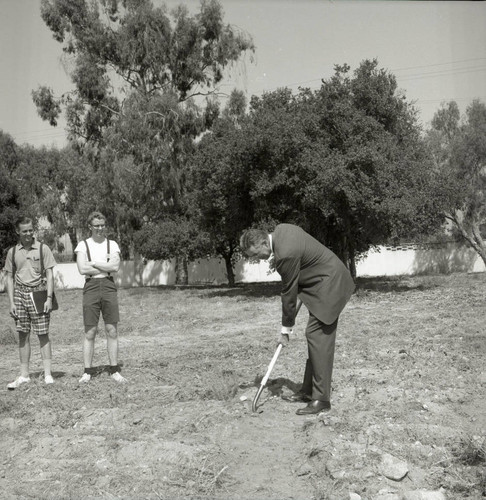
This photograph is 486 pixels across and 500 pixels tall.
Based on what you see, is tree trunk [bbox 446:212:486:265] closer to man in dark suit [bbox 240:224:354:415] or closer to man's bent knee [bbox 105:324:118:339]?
man's bent knee [bbox 105:324:118:339]

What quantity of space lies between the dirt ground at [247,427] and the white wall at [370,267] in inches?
1061

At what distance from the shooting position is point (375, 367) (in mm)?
6930

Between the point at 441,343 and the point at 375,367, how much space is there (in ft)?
6.26

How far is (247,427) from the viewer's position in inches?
195

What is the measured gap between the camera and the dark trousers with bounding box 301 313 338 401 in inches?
206

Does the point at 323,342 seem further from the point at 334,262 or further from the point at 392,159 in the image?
the point at 392,159

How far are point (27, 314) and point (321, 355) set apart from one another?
11.0ft

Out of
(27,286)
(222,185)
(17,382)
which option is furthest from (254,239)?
(222,185)

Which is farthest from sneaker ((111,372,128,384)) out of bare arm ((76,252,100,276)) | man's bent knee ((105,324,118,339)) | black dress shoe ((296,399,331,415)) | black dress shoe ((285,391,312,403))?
black dress shoe ((296,399,331,415))

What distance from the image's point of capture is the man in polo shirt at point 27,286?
258 inches

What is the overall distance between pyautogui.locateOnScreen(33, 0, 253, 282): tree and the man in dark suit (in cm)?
2358

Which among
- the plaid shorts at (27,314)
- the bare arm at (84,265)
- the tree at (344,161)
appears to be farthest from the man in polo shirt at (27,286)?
the tree at (344,161)

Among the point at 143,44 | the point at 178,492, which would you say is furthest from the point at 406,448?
the point at 143,44

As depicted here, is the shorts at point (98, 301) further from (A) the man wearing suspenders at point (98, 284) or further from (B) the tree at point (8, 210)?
(B) the tree at point (8, 210)
